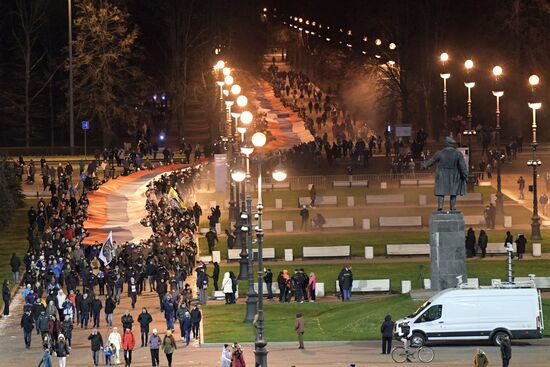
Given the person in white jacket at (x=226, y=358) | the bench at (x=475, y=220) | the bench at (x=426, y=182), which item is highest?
the bench at (x=426, y=182)

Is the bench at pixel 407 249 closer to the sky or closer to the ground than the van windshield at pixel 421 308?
closer to the sky

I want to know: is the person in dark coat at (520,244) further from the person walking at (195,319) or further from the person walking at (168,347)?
the person walking at (168,347)

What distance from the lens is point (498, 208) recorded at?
78312mm

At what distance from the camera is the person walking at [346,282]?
56656mm

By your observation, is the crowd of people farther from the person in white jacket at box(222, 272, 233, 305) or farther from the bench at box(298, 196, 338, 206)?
the bench at box(298, 196, 338, 206)

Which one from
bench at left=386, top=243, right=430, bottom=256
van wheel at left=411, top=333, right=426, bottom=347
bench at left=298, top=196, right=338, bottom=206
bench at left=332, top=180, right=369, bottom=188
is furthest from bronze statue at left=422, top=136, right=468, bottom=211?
bench at left=332, top=180, right=369, bottom=188

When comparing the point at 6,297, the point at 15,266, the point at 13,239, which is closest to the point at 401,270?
the point at 15,266

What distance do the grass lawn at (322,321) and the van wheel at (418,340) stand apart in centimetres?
287

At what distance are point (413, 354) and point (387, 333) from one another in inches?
45.4

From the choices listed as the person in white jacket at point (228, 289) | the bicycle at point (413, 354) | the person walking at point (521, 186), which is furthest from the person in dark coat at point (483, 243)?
the bicycle at point (413, 354)

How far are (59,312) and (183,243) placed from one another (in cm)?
1302

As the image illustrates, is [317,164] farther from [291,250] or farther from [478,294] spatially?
[478,294]

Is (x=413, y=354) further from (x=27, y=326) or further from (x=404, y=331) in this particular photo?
(x=27, y=326)

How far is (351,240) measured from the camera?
7406 cm
